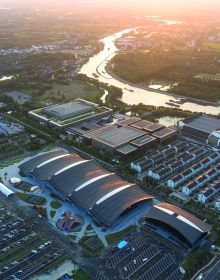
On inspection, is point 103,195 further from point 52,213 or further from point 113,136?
point 113,136

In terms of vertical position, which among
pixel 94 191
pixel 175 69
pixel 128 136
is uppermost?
pixel 94 191

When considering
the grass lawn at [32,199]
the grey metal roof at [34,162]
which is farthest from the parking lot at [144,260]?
the grey metal roof at [34,162]

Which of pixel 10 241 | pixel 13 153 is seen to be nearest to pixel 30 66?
pixel 13 153

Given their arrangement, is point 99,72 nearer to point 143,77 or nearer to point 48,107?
point 143,77

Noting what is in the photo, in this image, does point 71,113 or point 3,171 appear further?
point 71,113

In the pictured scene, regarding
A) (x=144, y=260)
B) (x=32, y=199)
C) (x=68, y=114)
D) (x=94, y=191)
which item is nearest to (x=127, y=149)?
(x=94, y=191)

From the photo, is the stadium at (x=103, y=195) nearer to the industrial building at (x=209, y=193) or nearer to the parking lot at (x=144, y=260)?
the parking lot at (x=144, y=260)
